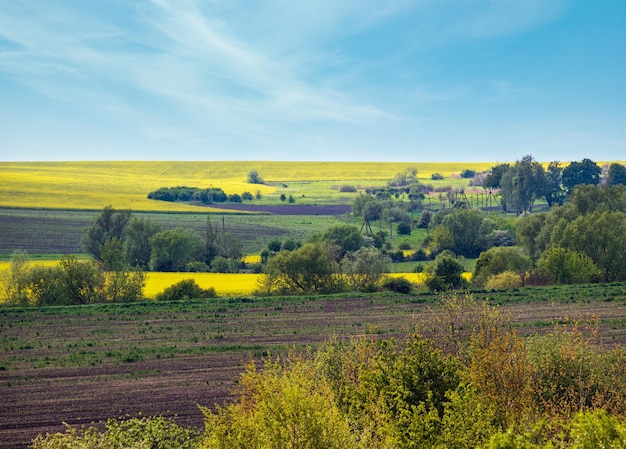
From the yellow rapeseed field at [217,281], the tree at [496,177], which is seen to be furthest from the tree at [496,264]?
the tree at [496,177]

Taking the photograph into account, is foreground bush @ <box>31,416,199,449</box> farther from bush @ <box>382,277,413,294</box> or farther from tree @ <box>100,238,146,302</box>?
bush @ <box>382,277,413,294</box>

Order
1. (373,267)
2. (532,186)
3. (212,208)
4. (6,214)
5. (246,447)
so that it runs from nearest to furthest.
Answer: (246,447) < (373,267) < (6,214) < (212,208) < (532,186)

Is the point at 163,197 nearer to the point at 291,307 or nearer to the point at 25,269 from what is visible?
the point at 25,269

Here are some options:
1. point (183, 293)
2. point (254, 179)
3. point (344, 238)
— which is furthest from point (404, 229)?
point (254, 179)

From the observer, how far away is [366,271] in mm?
63562

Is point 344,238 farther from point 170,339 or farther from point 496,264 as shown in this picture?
point 170,339

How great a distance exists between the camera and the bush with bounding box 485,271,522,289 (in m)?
61.3

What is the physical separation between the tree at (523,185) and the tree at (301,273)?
90862mm

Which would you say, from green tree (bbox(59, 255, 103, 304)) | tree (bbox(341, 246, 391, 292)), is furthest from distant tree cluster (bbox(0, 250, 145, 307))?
tree (bbox(341, 246, 391, 292))

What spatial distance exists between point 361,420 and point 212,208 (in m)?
118

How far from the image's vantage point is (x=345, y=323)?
46594 millimetres

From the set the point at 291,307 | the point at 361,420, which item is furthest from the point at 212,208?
the point at 361,420

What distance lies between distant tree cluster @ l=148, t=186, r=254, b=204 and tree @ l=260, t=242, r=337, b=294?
84.3m

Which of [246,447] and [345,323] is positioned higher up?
[246,447]
